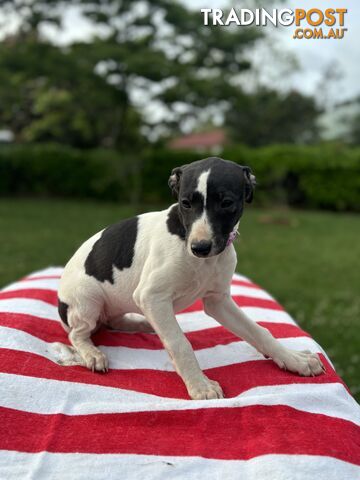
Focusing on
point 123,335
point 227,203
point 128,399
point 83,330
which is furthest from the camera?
point 123,335

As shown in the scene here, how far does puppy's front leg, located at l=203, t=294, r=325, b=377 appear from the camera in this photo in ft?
7.77

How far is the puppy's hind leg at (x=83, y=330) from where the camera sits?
249cm

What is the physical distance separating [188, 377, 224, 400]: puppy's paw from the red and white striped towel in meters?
0.06

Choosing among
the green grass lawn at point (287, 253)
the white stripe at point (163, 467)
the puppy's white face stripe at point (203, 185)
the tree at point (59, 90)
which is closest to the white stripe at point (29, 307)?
the white stripe at point (163, 467)

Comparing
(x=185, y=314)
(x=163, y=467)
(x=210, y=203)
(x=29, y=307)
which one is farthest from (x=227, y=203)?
(x=29, y=307)

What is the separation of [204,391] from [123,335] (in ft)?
2.84

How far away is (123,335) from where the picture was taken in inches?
114

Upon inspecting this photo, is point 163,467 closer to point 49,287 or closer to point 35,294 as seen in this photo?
point 35,294

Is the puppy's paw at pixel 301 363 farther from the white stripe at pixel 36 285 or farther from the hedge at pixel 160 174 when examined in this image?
the hedge at pixel 160 174

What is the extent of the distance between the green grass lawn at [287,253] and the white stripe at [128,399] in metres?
1.69

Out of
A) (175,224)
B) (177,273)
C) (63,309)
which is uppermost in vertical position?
(175,224)

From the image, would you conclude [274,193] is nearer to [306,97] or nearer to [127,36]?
[127,36]

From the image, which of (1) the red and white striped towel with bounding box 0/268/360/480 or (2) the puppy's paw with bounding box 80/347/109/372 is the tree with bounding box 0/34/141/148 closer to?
(2) the puppy's paw with bounding box 80/347/109/372

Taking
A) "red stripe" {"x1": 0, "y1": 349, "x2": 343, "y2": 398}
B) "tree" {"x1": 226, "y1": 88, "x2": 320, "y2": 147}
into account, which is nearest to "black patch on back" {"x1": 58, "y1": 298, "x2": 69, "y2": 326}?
"red stripe" {"x1": 0, "y1": 349, "x2": 343, "y2": 398}
